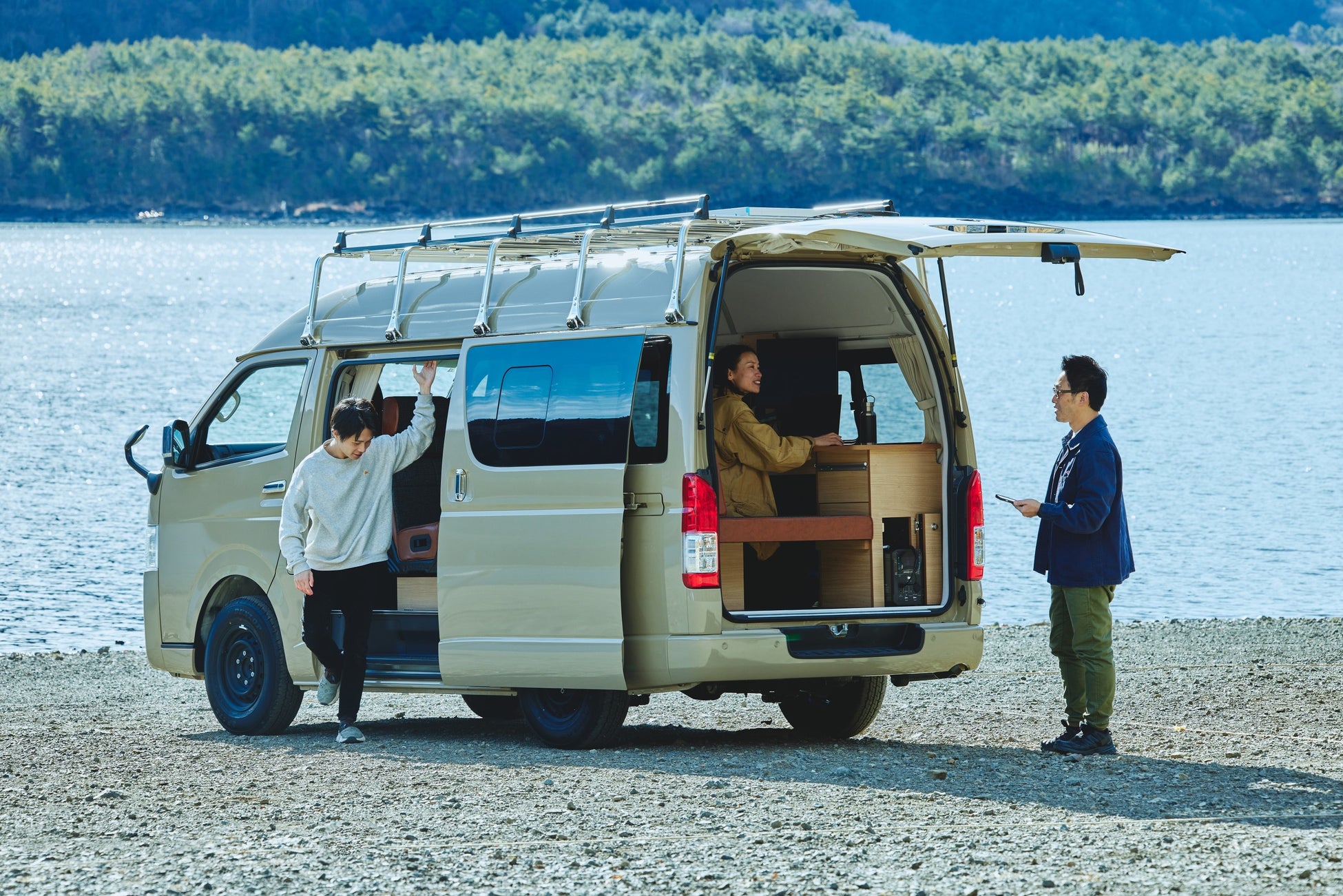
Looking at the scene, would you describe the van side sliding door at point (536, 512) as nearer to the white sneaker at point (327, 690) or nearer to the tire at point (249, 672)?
the white sneaker at point (327, 690)

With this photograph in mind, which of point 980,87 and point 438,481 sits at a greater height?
point 980,87

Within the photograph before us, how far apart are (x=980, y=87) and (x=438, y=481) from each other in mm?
177457

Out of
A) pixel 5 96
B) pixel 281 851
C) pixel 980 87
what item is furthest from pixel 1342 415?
pixel 5 96

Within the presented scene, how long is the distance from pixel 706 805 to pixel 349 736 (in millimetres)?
2782

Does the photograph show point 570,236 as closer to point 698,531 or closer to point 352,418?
point 352,418

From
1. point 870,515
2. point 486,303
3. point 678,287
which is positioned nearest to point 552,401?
point 486,303

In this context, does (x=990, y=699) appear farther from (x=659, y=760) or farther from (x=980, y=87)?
(x=980, y=87)

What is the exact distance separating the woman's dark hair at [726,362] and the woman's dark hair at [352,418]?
1.68 meters

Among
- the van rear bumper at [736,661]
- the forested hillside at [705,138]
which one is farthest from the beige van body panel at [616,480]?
the forested hillside at [705,138]

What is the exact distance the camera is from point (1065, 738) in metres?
9.16

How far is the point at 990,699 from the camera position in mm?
12109

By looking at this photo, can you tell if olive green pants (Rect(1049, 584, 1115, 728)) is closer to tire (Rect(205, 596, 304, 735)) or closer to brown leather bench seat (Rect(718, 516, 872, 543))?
brown leather bench seat (Rect(718, 516, 872, 543))

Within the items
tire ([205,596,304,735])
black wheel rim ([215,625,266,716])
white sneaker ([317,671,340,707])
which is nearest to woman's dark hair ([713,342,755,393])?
white sneaker ([317,671,340,707])

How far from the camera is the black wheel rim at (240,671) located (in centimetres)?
1054
